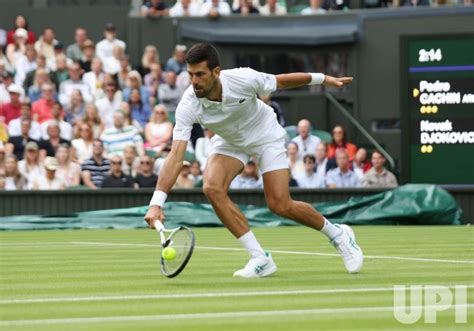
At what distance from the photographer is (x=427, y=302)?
755 cm

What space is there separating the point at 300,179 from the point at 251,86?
11.3 metres

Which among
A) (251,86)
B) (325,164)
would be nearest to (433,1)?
(325,164)

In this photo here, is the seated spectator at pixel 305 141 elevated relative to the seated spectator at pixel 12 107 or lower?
lower

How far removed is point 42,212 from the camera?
20516 millimetres

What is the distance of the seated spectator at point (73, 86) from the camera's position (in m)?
22.7

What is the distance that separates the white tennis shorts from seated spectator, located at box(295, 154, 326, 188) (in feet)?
35.1

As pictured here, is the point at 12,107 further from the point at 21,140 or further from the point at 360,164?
the point at 360,164

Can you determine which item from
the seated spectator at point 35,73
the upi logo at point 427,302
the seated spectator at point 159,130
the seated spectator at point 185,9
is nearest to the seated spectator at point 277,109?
the seated spectator at point 159,130

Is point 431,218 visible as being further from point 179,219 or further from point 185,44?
point 185,44

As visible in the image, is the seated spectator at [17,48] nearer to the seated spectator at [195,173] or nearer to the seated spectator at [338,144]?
the seated spectator at [195,173]

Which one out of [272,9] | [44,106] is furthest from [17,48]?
[272,9]

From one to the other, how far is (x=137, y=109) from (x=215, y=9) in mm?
3400

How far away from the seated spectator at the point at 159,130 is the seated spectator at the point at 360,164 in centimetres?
305

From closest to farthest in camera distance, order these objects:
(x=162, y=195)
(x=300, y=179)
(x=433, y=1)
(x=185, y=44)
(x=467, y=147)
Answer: (x=162, y=195), (x=467, y=147), (x=300, y=179), (x=433, y=1), (x=185, y=44)
